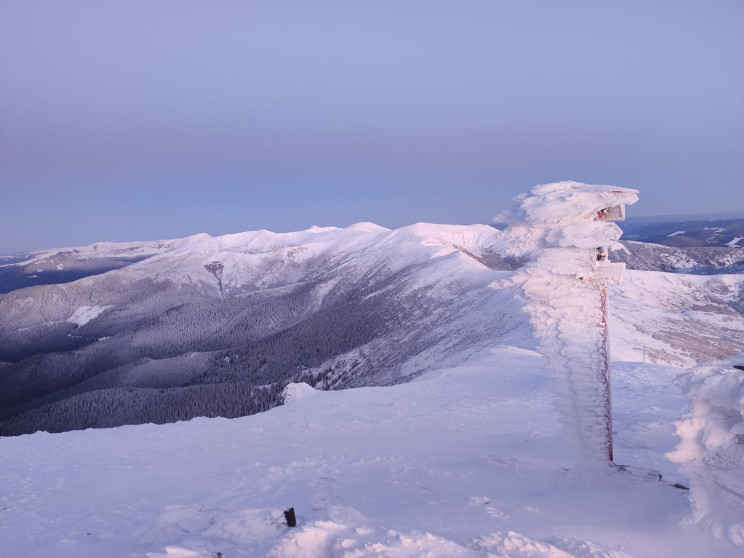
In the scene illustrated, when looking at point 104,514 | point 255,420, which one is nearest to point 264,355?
point 255,420

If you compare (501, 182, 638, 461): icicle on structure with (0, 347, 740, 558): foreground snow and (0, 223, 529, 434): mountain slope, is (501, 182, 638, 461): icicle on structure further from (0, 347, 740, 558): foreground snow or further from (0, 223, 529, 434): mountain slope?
(0, 223, 529, 434): mountain slope

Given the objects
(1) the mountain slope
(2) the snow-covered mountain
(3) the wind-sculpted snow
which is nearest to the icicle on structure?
(2) the snow-covered mountain

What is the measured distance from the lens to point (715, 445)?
30.8ft

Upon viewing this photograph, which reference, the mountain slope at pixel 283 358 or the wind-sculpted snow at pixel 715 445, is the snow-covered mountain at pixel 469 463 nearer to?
the wind-sculpted snow at pixel 715 445

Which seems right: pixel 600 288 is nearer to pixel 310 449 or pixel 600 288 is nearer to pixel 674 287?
pixel 310 449

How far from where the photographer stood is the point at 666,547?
8.95 m

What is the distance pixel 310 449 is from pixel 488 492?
24.5ft

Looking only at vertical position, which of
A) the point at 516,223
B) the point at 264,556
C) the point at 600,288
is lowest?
the point at 264,556

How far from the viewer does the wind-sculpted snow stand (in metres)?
9.03

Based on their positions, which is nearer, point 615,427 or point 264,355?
point 615,427

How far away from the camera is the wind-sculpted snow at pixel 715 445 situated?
29.6 feet

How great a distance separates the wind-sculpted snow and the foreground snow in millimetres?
493

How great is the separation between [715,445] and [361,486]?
8788mm

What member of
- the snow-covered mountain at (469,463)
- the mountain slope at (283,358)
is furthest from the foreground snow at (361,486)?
the mountain slope at (283,358)
